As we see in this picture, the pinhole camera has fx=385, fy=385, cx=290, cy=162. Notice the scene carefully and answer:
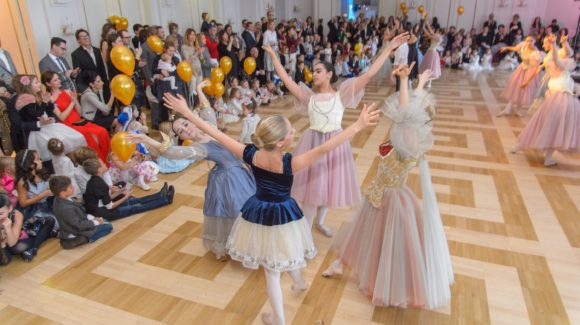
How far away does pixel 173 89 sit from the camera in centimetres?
613

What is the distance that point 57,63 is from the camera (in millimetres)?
5281

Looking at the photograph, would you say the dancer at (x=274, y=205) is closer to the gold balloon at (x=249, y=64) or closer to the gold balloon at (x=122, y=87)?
the gold balloon at (x=122, y=87)

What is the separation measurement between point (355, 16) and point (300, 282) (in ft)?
50.1

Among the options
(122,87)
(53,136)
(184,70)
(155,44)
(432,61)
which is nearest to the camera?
(53,136)

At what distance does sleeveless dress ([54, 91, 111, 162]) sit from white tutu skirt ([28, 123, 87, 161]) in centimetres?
10

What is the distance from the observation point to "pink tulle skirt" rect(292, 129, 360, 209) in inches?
121

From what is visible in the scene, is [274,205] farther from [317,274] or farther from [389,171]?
[317,274]

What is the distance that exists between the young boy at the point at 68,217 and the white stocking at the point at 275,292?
199 cm

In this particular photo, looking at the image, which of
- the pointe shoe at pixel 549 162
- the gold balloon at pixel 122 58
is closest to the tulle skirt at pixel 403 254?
the pointe shoe at pixel 549 162

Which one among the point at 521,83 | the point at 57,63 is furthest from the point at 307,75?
the point at 57,63

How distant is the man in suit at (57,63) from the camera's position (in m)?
5.20

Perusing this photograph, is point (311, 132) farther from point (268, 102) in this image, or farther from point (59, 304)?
point (268, 102)

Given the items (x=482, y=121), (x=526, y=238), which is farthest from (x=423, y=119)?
(x=482, y=121)

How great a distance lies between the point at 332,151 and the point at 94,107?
370 centimetres
